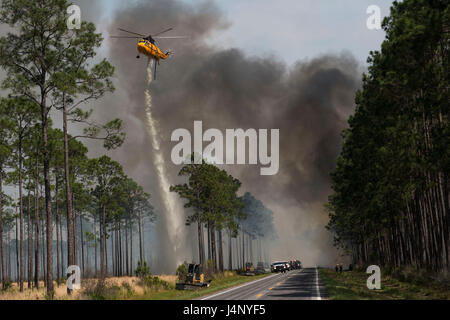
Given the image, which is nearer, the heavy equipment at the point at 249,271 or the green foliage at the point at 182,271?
the green foliage at the point at 182,271

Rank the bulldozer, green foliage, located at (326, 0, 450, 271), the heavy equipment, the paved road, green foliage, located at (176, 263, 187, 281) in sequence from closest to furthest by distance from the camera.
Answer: green foliage, located at (326, 0, 450, 271)
the paved road
the bulldozer
green foliage, located at (176, 263, 187, 281)
the heavy equipment

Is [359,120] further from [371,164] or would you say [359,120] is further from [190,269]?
[190,269]

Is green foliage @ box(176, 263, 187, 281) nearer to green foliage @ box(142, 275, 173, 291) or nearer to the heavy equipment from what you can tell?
green foliage @ box(142, 275, 173, 291)

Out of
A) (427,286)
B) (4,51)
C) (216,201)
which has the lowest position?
(427,286)

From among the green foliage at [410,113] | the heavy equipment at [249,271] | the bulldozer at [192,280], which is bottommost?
the heavy equipment at [249,271]

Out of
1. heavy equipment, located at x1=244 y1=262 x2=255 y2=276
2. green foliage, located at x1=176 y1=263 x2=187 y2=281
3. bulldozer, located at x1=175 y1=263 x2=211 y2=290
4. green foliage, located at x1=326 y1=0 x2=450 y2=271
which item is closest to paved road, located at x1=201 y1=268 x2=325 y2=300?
bulldozer, located at x1=175 y1=263 x2=211 y2=290

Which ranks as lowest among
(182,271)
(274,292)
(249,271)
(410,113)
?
(249,271)

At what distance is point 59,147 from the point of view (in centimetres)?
4156

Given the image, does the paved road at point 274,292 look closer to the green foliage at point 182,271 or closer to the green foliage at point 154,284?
the green foliage at point 154,284

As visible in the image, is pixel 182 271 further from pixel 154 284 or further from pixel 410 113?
pixel 410 113

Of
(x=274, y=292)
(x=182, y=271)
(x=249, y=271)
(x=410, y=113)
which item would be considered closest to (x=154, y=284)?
(x=182, y=271)

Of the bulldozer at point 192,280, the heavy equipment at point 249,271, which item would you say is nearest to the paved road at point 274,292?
the bulldozer at point 192,280
